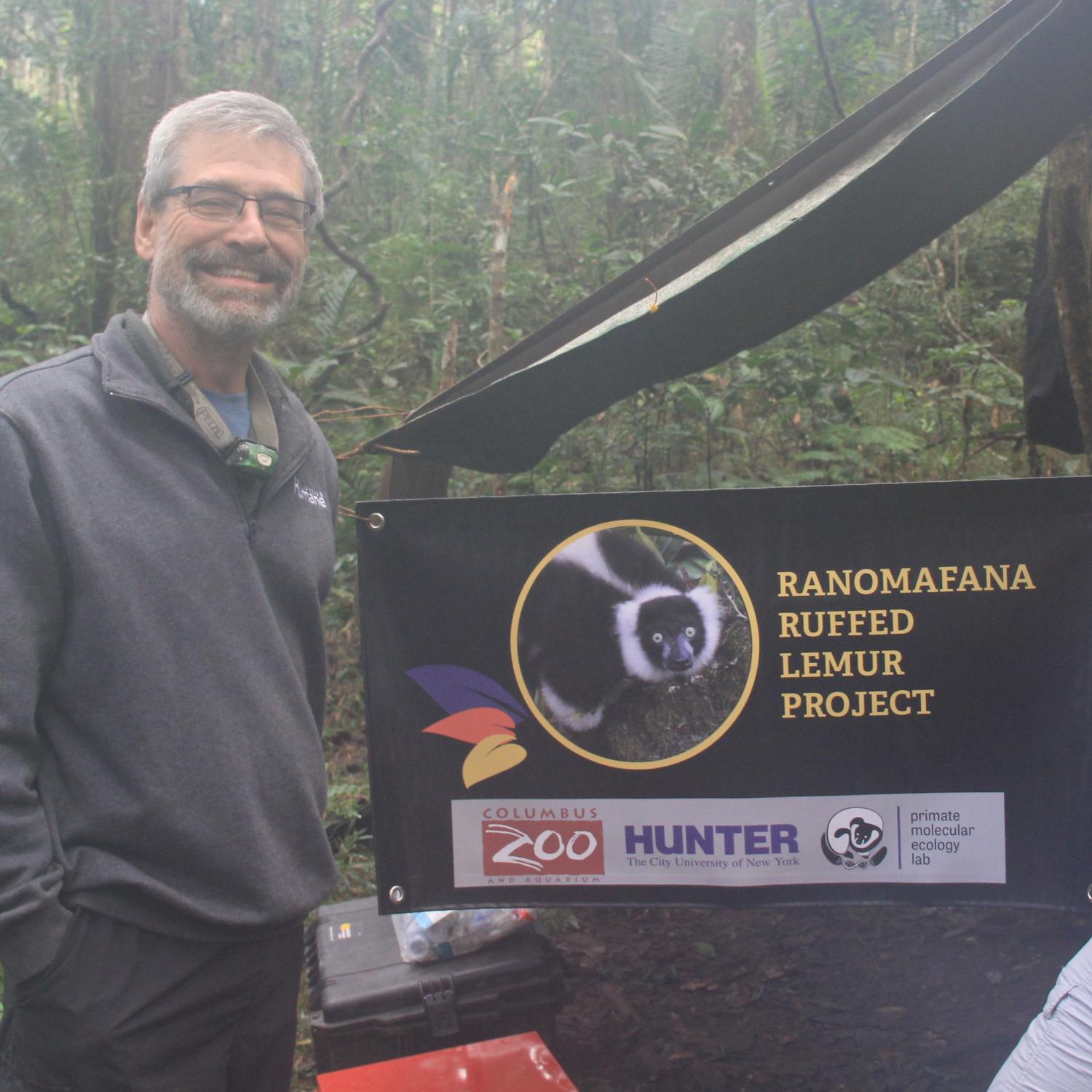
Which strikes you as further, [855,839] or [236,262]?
[855,839]

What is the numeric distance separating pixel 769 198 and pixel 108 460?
5.45 feet

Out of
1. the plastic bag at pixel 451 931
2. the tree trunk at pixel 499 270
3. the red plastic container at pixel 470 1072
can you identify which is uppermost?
the tree trunk at pixel 499 270

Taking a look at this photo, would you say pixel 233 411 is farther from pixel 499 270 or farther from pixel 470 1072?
pixel 499 270

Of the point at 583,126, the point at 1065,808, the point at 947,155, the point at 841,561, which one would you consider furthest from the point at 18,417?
the point at 583,126

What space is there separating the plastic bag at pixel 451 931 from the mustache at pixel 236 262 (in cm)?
179

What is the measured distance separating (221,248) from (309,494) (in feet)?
1.80

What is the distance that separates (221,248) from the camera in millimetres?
2133

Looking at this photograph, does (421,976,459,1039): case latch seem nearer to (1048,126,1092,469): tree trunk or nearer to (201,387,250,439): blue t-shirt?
(201,387,250,439): blue t-shirt

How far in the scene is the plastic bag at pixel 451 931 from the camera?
295 cm

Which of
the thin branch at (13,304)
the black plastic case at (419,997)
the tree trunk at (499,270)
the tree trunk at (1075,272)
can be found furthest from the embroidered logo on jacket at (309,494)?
the thin branch at (13,304)

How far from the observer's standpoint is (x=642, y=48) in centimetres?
1101

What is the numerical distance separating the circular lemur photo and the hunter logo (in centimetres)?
18

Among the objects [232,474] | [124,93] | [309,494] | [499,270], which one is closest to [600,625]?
[309,494]

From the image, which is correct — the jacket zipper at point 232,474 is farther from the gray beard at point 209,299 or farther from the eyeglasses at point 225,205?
the eyeglasses at point 225,205
